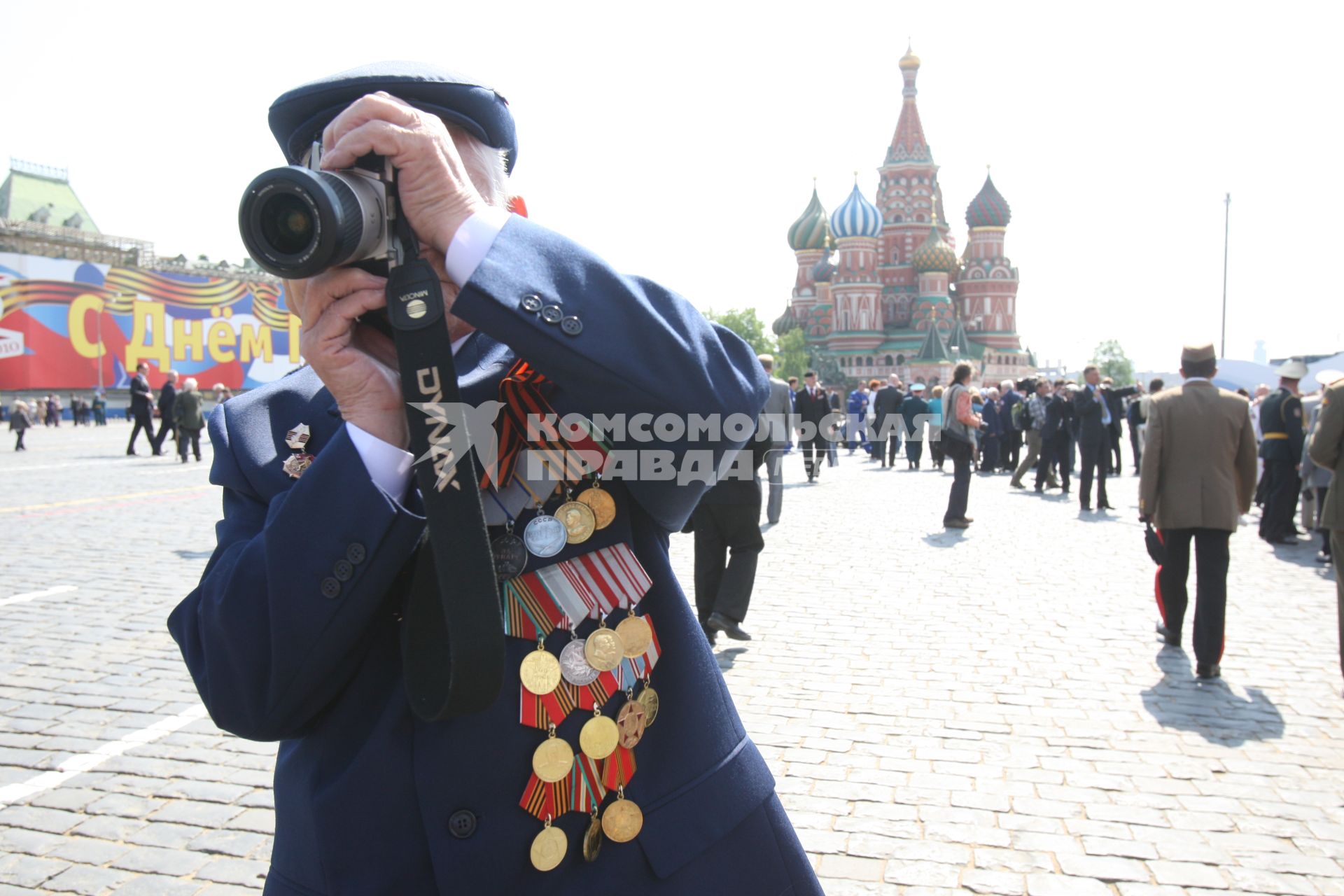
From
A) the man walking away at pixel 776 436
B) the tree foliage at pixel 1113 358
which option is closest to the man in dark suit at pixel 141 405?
the man walking away at pixel 776 436

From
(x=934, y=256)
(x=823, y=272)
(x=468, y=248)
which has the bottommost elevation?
(x=468, y=248)

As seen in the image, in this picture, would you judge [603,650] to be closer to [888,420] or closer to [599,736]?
[599,736]

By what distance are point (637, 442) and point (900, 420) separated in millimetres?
18909

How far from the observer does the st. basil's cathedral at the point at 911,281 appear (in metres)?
67.8

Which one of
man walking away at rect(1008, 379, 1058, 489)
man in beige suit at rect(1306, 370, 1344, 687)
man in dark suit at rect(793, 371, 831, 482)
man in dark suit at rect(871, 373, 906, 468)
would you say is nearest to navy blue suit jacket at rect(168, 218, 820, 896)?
man in beige suit at rect(1306, 370, 1344, 687)

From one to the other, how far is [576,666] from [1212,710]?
465 cm

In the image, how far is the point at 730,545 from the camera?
625cm

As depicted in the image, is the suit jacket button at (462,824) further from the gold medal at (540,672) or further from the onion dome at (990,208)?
the onion dome at (990,208)

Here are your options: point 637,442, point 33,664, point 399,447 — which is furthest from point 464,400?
point 33,664

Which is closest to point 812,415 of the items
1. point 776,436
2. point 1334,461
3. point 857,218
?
point 776,436

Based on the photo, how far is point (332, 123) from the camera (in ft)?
3.64

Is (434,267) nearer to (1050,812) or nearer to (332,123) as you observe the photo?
(332,123)

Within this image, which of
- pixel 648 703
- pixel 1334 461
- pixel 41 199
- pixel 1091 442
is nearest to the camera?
pixel 648 703

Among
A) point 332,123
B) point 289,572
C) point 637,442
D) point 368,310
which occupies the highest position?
point 332,123
